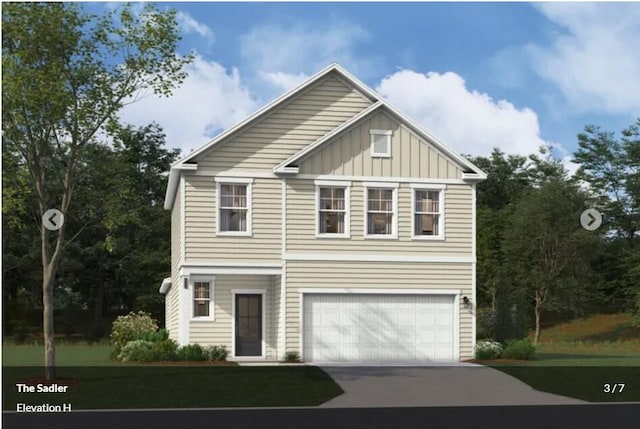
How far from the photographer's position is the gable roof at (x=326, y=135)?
1271 inches

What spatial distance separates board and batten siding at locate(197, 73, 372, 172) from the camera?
107 ft

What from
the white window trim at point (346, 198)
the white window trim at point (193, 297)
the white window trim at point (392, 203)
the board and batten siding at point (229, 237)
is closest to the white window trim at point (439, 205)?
the white window trim at point (392, 203)

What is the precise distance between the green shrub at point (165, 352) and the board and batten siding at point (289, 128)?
5.95 m

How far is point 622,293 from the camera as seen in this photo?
217 ft

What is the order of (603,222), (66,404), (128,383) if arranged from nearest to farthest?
(66,404) → (128,383) → (603,222)

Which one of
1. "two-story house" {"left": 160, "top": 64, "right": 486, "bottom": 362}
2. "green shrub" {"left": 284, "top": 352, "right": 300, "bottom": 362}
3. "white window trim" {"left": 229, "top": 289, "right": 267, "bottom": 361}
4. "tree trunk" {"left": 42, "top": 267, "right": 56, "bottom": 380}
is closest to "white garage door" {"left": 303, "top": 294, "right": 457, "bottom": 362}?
"two-story house" {"left": 160, "top": 64, "right": 486, "bottom": 362}

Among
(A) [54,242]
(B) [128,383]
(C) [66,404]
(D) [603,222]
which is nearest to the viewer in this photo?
(C) [66,404]

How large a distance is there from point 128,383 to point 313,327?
29.8 ft

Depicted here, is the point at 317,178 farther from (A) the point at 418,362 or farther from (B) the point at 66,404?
(B) the point at 66,404

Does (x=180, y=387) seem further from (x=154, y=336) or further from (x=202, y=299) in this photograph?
(x=154, y=336)

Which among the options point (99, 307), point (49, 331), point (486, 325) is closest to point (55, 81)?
point (49, 331)

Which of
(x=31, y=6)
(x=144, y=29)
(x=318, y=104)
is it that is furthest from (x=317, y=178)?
Answer: (x=31, y=6)

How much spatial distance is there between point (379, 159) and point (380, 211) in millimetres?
1790

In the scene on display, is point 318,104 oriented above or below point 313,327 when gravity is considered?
above
